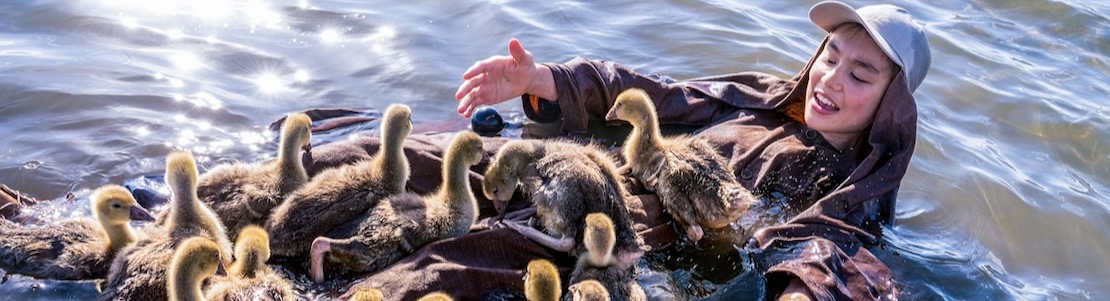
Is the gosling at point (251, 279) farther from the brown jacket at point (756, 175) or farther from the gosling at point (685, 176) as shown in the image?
the gosling at point (685, 176)

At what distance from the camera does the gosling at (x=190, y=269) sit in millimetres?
3471

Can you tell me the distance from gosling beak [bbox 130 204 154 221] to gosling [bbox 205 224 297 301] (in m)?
0.76

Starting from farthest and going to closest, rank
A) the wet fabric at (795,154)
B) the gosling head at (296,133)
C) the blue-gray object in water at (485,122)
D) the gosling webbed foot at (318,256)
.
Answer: the blue-gray object in water at (485,122) → the gosling head at (296,133) → the wet fabric at (795,154) → the gosling webbed foot at (318,256)

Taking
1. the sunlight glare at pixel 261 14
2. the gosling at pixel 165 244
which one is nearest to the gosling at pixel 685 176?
the gosling at pixel 165 244

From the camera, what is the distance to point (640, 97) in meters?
5.38

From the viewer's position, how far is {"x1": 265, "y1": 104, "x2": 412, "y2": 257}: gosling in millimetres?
4227

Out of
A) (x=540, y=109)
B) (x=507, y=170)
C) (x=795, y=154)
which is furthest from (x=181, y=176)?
(x=795, y=154)

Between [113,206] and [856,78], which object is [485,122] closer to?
[856,78]

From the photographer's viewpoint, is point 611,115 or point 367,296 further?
point 611,115

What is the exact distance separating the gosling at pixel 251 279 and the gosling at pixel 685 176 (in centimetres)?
198

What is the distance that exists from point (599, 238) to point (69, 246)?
2.27 metres

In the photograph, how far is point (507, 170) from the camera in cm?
483

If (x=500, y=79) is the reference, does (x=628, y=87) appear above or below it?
below

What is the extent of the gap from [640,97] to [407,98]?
2.57m
